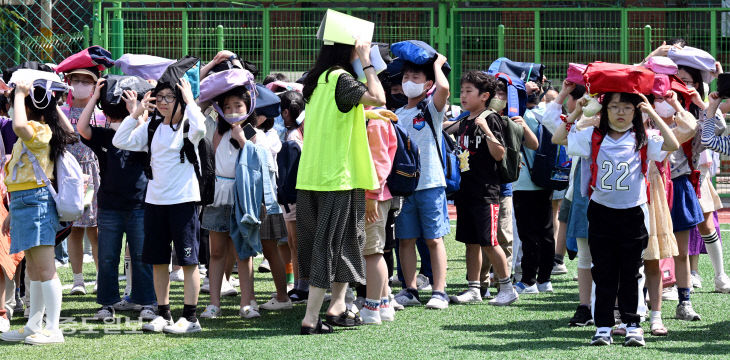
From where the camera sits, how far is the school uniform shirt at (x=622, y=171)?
612 centimetres

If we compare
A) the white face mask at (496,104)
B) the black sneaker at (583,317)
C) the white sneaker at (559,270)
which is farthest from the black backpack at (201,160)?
the white sneaker at (559,270)

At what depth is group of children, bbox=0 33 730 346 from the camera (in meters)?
6.30

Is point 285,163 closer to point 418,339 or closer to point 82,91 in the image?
point 82,91

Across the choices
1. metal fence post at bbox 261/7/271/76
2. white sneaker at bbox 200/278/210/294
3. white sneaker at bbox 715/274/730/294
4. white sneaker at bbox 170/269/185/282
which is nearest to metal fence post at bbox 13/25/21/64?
metal fence post at bbox 261/7/271/76

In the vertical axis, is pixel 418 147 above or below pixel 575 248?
above

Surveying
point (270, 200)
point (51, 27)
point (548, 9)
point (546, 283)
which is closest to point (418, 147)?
point (270, 200)

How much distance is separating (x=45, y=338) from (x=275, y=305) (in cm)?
186

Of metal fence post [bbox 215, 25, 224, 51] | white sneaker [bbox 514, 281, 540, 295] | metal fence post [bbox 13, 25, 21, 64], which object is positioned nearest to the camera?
white sneaker [bbox 514, 281, 540, 295]

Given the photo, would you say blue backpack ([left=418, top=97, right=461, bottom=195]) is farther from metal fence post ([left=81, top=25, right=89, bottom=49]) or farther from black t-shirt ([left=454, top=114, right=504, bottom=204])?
metal fence post ([left=81, top=25, right=89, bottom=49])

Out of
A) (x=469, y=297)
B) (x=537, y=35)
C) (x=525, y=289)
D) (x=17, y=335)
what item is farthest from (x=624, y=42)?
(x=17, y=335)

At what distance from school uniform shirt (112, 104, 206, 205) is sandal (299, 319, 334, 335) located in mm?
1084

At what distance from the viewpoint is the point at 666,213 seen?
659 cm

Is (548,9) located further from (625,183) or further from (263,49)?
(625,183)

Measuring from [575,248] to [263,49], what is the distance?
870cm
